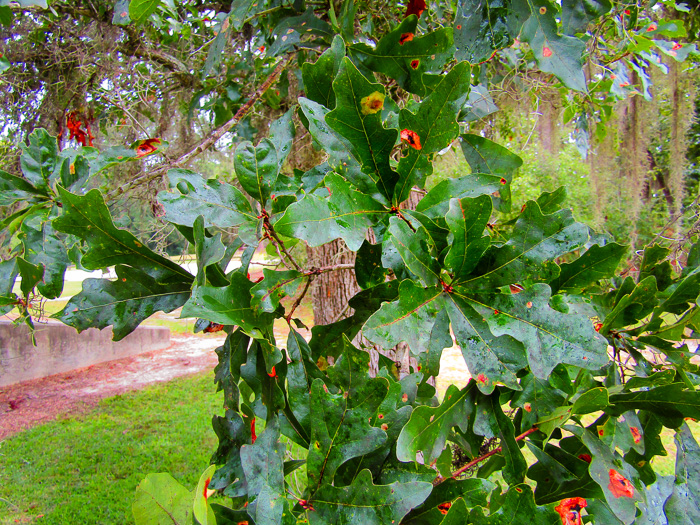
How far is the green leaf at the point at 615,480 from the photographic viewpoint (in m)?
0.59

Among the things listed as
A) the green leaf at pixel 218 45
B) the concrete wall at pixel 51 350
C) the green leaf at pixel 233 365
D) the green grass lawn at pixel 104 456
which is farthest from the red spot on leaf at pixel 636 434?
the concrete wall at pixel 51 350

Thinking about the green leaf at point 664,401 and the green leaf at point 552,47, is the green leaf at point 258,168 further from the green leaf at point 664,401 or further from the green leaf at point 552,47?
the green leaf at point 664,401

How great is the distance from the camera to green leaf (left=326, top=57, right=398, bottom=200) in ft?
1.85

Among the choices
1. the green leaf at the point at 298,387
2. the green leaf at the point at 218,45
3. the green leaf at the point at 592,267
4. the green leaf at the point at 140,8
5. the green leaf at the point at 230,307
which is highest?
the green leaf at the point at 140,8

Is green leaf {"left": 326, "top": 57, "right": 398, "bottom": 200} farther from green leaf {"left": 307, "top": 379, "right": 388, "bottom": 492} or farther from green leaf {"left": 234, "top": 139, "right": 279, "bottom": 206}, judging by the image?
green leaf {"left": 307, "top": 379, "right": 388, "bottom": 492}

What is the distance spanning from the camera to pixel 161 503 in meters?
0.54

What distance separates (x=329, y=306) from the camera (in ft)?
7.59

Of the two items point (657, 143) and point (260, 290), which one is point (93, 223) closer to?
point (260, 290)

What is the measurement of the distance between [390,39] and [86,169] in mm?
692

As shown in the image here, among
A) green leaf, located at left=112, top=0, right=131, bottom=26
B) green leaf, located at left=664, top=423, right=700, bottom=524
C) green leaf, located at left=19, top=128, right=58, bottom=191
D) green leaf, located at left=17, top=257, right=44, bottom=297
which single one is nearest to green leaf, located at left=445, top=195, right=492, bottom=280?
green leaf, located at left=664, top=423, right=700, bottom=524

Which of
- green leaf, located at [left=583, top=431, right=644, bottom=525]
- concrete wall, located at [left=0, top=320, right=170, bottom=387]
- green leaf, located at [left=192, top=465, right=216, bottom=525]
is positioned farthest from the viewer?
concrete wall, located at [left=0, top=320, right=170, bottom=387]

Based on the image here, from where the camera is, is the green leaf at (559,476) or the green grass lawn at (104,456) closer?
the green leaf at (559,476)

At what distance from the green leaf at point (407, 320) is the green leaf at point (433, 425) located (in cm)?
14

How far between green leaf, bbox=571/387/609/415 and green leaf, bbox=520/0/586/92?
470 mm
